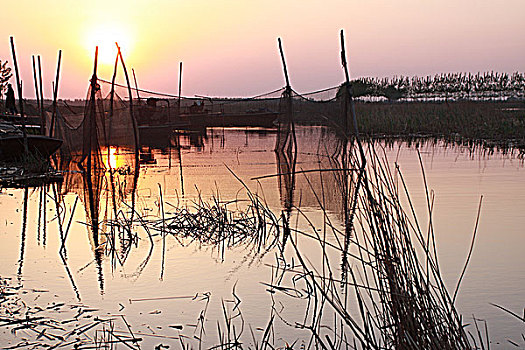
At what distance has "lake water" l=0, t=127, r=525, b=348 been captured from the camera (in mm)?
3439

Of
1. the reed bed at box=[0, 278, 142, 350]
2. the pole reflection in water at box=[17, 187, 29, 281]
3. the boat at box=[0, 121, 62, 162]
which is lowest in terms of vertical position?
the pole reflection in water at box=[17, 187, 29, 281]

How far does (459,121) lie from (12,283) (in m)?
22.1

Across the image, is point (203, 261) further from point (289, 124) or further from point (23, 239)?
point (289, 124)

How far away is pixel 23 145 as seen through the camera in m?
10.3

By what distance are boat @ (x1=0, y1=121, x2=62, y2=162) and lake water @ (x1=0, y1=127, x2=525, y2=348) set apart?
6.07 ft

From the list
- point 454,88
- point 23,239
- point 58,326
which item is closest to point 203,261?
point 58,326

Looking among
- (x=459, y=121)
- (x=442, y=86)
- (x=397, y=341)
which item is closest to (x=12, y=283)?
(x=397, y=341)

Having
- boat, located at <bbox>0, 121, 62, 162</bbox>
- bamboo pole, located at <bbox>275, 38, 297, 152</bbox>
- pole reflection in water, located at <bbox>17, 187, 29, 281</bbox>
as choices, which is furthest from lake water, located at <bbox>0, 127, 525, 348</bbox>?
bamboo pole, located at <bbox>275, 38, 297, 152</bbox>

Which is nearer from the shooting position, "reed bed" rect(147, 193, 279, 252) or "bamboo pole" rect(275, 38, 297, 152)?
"reed bed" rect(147, 193, 279, 252)

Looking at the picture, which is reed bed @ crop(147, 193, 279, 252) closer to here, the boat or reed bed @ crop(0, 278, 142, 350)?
reed bed @ crop(0, 278, 142, 350)

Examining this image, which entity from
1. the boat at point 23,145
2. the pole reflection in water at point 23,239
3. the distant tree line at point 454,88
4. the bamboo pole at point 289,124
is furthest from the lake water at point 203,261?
the distant tree line at point 454,88

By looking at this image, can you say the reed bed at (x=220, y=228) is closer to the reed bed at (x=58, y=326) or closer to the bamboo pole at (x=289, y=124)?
the reed bed at (x=58, y=326)

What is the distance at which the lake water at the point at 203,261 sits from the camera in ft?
11.3

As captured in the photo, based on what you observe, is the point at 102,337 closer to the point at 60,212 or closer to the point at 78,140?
the point at 60,212
